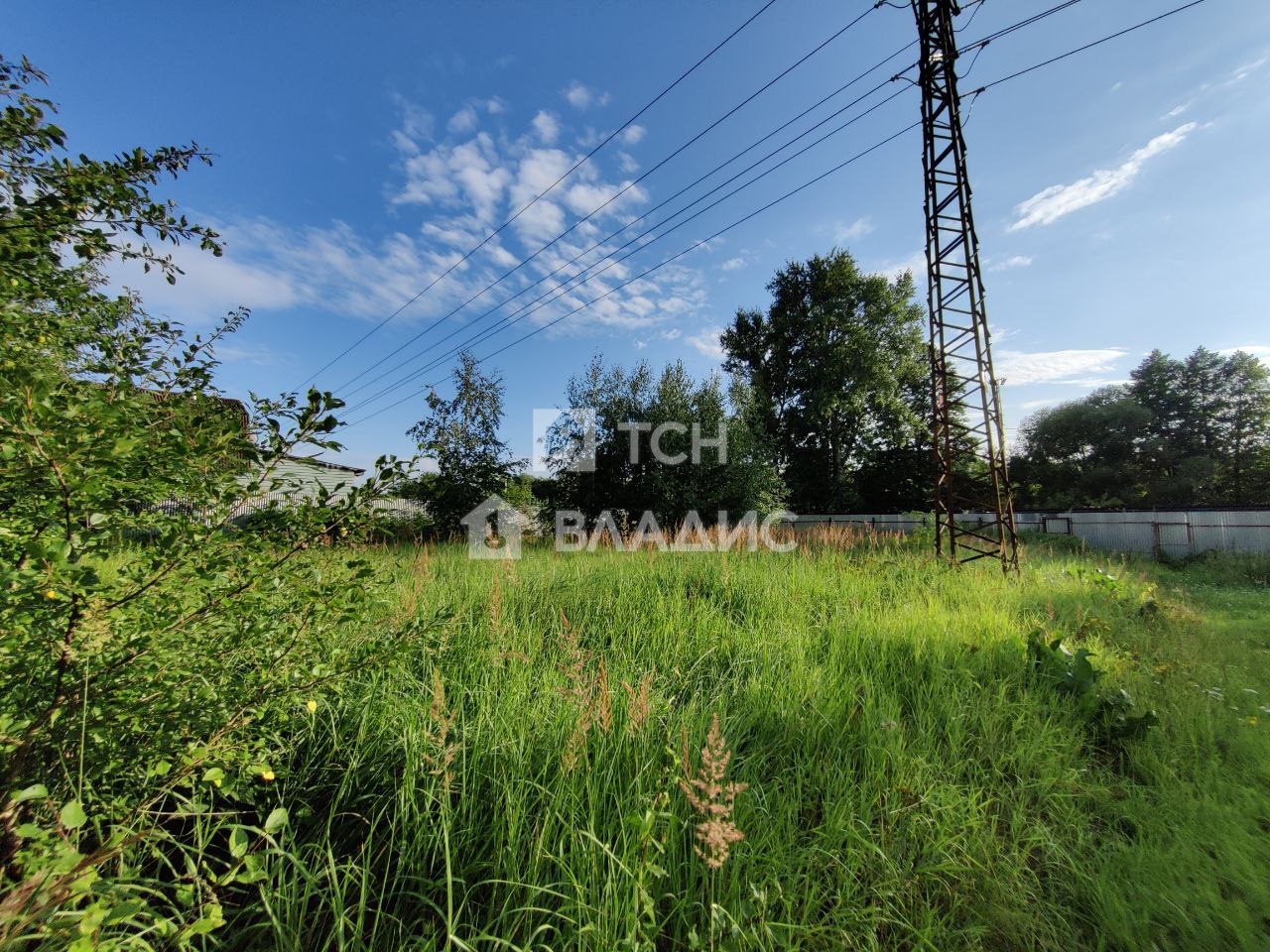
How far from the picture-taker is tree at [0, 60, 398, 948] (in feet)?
3.00

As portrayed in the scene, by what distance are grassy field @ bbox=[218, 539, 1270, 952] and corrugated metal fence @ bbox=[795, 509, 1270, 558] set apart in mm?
7029

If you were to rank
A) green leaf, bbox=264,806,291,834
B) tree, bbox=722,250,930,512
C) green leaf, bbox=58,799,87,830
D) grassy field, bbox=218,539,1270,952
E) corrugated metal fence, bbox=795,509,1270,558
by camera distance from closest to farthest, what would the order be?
1. green leaf, bbox=58,799,87,830
2. green leaf, bbox=264,806,291,834
3. grassy field, bbox=218,539,1270,952
4. corrugated metal fence, bbox=795,509,1270,558
5. tree, bbox=722,250,930,512

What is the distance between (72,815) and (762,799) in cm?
185

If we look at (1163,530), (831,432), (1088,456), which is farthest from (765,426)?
(1088,456)

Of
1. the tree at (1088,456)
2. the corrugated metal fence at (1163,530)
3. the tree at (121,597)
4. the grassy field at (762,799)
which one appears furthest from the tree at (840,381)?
the tree at (121,597)

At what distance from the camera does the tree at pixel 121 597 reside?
91 cm

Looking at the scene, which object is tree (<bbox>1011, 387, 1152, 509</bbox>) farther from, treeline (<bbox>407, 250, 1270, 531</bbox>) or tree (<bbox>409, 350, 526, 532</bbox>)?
tree (<bbox>409, 350, 526, 532</bbox>)

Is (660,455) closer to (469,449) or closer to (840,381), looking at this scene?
(469,449)

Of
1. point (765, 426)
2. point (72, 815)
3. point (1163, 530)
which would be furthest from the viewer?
point (765, 426)

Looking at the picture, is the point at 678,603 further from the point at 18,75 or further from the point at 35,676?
Result: the point at 18,75

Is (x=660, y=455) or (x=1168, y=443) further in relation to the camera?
(x=1168, y=443)

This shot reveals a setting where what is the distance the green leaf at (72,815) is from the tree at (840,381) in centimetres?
2159

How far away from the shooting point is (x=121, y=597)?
4.00 feet

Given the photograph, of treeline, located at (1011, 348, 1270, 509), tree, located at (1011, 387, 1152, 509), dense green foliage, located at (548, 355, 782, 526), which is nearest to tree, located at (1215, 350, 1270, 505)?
treeline, located at (1011, 348, 1270, 509)
